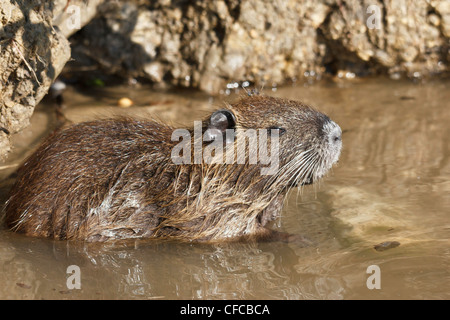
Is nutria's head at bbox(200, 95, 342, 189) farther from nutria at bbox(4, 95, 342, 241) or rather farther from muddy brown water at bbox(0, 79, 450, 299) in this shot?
muddy brown water at bbox(0, 79, 450, 299)

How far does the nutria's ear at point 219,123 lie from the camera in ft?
12.5

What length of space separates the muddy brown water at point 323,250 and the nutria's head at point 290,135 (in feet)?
1.21

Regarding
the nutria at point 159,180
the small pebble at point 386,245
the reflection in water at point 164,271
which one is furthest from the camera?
the nutria at point 159,180

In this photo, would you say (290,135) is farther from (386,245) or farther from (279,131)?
(386,245)

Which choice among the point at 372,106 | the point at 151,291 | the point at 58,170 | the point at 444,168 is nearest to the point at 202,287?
the point at 151,291

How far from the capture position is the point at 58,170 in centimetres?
375

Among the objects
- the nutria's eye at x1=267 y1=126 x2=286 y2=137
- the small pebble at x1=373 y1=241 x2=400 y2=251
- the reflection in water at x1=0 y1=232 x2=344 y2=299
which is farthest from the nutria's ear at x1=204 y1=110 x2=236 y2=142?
the small pebble at x1=373 y1=241 x2=400 y2=251

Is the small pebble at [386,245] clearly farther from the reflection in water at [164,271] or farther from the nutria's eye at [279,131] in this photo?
the nutria's eye at [279,131]

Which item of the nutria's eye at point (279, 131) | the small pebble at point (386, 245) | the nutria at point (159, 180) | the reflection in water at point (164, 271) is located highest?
the nutria's eye at point (279, 131)

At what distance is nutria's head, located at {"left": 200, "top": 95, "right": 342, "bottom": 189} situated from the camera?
12.6 feet

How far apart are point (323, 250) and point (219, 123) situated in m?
0.98

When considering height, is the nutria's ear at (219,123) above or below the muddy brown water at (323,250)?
above

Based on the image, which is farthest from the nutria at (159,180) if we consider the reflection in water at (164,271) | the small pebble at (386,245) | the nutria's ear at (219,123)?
the small pebble at (386,245)

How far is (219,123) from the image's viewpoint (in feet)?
12.6
